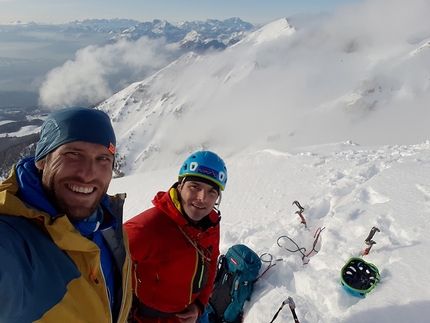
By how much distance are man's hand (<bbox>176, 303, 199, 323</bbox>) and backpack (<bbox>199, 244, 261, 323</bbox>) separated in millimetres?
1039

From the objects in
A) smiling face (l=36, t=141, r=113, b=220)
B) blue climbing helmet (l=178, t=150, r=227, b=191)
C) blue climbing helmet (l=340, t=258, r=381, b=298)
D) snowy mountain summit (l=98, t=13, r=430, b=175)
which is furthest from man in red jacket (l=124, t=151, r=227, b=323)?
snowy mountain summit (l=98, t=13, r=430, b=175)

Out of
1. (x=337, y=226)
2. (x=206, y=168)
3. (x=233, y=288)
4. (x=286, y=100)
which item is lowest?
(x=286, y=100)

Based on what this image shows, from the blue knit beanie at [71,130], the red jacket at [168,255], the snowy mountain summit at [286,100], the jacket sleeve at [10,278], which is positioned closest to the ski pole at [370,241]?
the red jacket at [168,255]

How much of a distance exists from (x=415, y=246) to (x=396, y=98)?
9424cm

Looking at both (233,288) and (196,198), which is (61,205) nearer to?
(196,198)

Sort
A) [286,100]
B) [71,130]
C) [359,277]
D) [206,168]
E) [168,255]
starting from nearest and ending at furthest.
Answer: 1. [71,130]
2. [168,255]
3. [206,168]
4. [359,277]
5. [286,100]

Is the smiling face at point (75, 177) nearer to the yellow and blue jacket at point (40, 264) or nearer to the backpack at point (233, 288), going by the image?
the yellow and blue jacket at point (40, 264)

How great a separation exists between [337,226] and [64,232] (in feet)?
16.0

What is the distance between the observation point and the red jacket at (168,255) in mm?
2799

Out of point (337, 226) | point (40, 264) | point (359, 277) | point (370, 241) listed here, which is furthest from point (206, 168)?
point (337, 226)

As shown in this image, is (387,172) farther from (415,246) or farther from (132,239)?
(132,239)

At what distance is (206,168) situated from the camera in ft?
11.1

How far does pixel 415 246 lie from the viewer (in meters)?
3.97

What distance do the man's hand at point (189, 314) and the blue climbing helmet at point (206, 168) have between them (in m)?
1.41
